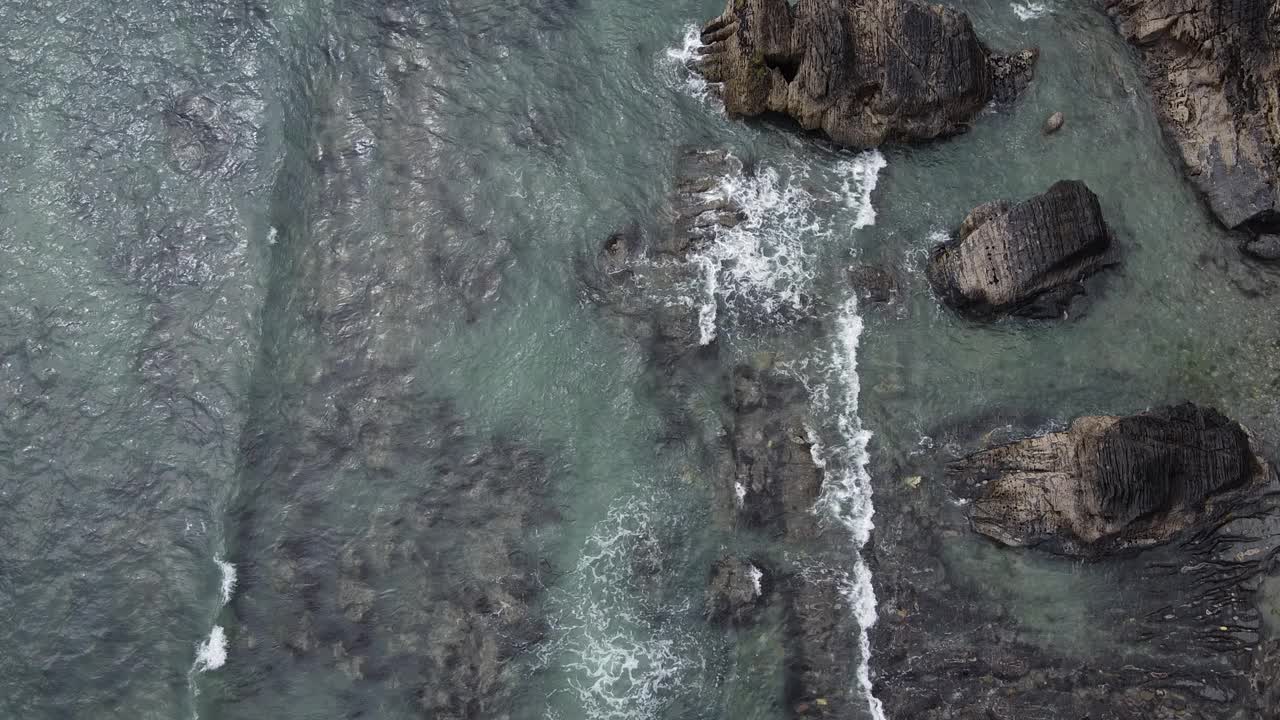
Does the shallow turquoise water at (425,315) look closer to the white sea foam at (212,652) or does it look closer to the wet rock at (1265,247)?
the white sea foam at (212,652)

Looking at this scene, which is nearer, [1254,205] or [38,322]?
[38,322]

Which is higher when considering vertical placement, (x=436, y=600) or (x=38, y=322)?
(x=38, y=322)

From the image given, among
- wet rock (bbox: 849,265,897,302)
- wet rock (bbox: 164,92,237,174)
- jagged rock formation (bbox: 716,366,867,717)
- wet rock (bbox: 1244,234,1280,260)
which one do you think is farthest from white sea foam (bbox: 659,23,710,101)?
wet rock (bbox: 1244,234,1280,260)

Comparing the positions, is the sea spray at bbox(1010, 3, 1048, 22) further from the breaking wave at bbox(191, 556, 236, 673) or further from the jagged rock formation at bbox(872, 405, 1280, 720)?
the breaking wave at bbox(191, 556, 236, 673)

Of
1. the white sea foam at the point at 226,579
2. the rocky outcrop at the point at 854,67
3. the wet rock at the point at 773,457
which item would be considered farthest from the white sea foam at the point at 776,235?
the white sea foam at the point at 226,579

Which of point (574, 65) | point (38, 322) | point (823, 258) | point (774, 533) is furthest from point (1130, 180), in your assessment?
point (38, 322)

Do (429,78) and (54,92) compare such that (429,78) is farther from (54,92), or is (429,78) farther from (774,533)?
(774,533)
